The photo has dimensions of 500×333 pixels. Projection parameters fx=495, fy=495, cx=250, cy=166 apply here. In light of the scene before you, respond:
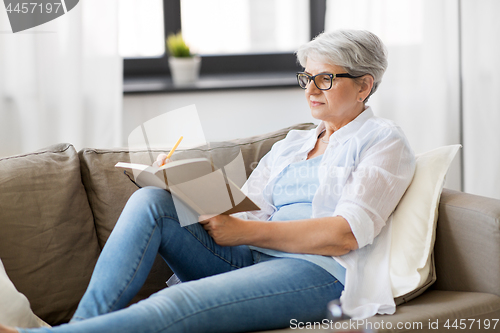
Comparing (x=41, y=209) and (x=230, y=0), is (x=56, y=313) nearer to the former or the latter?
(x=41, y=209)

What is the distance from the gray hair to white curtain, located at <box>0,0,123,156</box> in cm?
107

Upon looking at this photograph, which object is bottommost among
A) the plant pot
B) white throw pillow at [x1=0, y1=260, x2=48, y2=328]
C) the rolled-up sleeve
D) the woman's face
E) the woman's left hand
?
white throw pillow at [x1=0, y1=260, x2=48, y2=328]

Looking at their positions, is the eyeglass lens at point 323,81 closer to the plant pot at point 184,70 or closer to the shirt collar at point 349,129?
the shirt collar at point 349,129

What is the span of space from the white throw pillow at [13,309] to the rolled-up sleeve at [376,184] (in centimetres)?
82

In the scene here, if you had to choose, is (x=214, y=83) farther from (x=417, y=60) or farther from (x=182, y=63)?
(x=417, y=60)

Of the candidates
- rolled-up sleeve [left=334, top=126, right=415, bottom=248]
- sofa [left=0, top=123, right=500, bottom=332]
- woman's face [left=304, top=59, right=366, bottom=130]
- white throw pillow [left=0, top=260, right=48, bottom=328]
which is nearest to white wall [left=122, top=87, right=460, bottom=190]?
sofa [left=0, top=123, right=500, bottom=332]

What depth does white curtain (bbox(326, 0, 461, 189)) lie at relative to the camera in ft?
7.44

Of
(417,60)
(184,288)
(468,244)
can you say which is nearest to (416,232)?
(468,244)

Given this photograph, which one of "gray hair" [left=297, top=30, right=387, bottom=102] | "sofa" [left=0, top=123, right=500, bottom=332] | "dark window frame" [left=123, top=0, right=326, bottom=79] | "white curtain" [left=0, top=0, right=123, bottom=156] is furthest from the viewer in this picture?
"dark window frame" [left=123, top=0, right=326, bottom=79]

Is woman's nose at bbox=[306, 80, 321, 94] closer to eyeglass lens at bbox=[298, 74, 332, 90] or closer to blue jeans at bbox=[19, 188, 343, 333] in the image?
eyeglass lens at bbox=[298, 74, 332, 90]

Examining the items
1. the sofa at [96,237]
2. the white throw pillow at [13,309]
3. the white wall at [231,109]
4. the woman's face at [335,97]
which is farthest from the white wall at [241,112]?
the white throw pillow at [13,309]

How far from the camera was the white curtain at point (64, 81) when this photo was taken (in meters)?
2.06

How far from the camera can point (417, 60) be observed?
2.31m

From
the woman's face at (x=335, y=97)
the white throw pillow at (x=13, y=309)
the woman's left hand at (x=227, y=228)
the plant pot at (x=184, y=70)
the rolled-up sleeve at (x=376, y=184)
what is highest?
the plant pot at (x=184, y=70)
